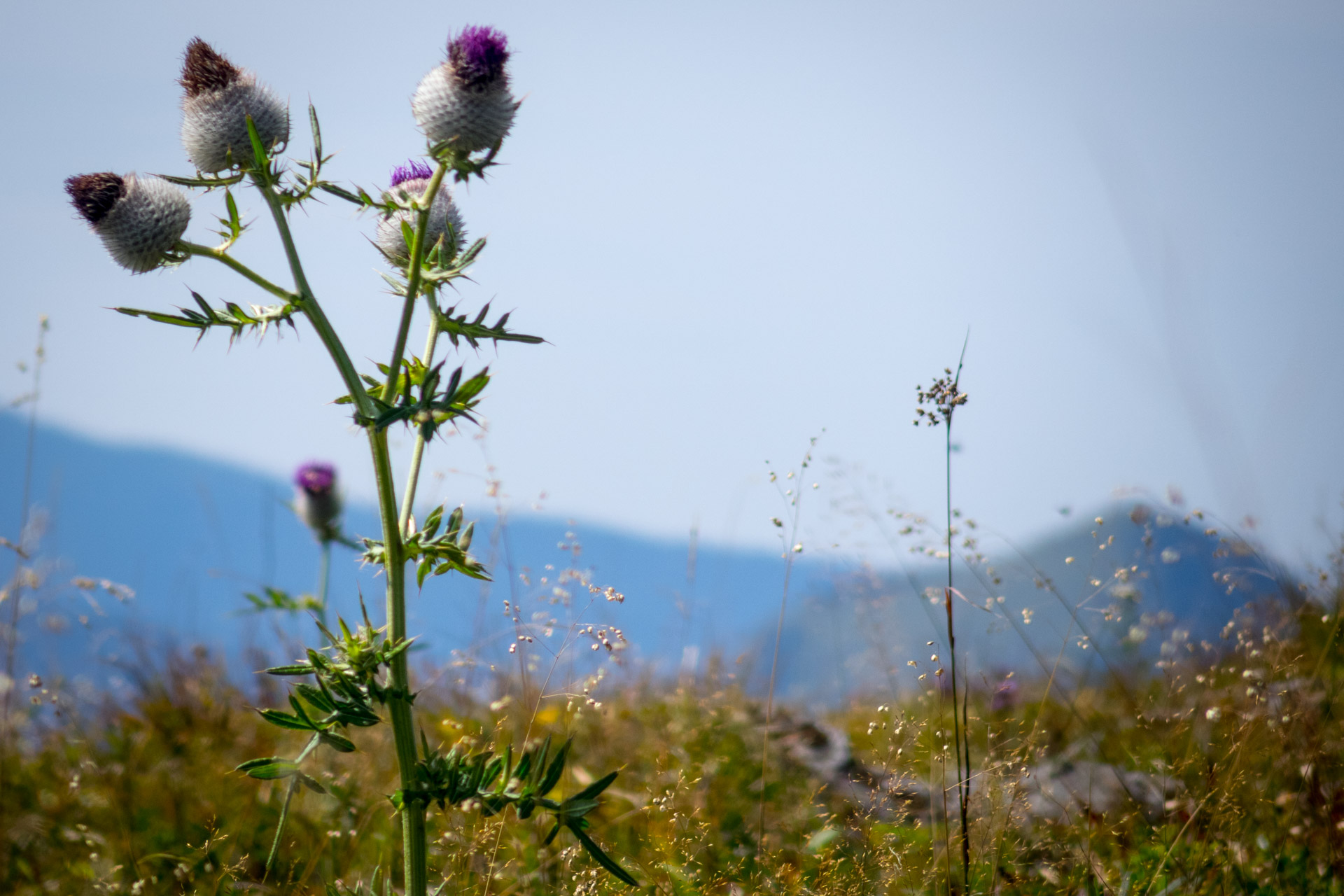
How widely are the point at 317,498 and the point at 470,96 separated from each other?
12.9ft

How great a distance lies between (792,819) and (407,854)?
5.48 feet

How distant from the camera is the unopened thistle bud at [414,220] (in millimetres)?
2377

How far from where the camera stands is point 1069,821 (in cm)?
286

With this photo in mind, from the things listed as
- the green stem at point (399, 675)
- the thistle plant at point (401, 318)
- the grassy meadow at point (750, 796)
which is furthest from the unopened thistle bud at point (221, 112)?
the grassy meadow at point (750, 796)

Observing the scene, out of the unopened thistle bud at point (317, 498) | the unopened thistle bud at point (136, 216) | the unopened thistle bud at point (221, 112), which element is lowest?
the unopened thistle bud at point (317, 498)

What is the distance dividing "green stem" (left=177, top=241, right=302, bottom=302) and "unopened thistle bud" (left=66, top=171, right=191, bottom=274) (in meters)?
0.05

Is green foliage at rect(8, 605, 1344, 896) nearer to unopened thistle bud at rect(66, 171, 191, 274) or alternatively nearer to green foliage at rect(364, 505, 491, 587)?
green foliage at rect(364, 505, 491, 587)

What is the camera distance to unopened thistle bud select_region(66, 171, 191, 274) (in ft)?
7.08

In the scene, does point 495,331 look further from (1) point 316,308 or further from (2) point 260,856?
(2) point 260,856

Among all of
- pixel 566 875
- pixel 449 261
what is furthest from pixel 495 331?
pixel 566 875

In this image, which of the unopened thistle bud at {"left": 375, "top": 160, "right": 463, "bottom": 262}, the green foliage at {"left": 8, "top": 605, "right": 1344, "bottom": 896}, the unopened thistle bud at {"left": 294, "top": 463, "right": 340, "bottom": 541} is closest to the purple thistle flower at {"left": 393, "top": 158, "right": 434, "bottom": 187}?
the unopened thistle bud at {"left": 375, "top": 160, "right": 463, "bottom": 262}

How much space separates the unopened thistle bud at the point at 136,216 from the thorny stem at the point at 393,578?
435 mm

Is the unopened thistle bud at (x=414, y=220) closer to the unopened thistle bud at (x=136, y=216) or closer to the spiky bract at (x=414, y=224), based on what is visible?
the spiky bract at (x=414, y=224)

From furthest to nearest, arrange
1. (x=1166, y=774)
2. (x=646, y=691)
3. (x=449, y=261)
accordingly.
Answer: (x=646, y=691)
(x=1166, y=774)
(x=449, y=261)
